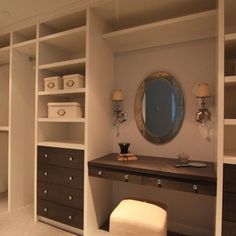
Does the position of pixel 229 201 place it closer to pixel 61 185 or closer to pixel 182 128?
pixel 182 128

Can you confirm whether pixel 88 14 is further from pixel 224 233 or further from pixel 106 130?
pixel 224 233

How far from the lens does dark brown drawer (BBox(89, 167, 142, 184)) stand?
1.92m

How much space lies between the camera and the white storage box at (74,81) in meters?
2.29

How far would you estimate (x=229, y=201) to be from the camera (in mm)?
1559

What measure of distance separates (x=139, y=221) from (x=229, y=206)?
707 mm

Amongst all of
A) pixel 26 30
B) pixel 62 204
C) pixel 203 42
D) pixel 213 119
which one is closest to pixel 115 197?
pixel 62 204

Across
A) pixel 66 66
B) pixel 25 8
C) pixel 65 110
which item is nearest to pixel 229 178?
pixel 65 110

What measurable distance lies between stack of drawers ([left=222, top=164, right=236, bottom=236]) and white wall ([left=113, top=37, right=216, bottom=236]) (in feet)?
1.84

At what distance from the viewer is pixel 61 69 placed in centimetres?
259

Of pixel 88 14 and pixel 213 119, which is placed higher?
pixel 88 14

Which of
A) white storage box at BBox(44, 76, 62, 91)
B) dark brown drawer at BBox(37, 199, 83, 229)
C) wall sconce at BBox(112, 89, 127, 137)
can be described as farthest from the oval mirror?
dark brown drawer at BBox(37, 199, 83, 229)

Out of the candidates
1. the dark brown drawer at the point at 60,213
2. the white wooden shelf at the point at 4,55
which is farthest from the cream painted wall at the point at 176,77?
the white wooden shelf at the point at 4,55

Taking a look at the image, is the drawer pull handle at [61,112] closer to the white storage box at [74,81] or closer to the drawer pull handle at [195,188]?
the white storage box at [74,81]

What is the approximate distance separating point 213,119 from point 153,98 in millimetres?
697
